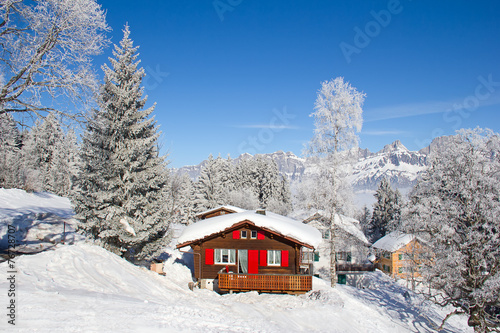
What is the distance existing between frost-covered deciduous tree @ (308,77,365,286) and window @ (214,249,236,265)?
7.46 m

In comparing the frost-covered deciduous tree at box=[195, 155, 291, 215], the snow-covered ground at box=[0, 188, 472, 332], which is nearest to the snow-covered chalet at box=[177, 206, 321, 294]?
the snow-covered ground at box=[0, 188, 472, 332]

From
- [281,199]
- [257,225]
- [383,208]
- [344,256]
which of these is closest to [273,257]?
[257,225]

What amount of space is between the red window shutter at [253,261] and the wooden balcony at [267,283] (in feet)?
7.92

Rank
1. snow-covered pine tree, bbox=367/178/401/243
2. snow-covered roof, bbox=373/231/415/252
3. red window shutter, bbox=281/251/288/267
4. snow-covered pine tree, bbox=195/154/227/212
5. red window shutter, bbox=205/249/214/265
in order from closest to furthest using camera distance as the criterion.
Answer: red window shutter, bbox=281/251/288/267, red window shutter, bbox=205/249/214/265, snow-covered roof, bbox=373/231/415/252, snow-covered pine tree, bbox=195/154/227/212, snow-covered pine tree, bbox=367/178/401/243

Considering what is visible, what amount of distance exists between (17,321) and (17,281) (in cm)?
359

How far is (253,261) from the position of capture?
77.9ft

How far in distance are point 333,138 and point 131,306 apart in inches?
702

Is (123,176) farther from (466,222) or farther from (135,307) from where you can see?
(466,222)

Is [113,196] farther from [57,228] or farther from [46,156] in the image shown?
[46,156]

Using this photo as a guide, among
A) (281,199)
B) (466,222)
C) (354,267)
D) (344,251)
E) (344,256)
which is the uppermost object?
(281,199)

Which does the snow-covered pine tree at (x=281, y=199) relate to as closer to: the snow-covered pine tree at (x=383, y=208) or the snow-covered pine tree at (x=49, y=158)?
the snow-covered pine tree at (x=383, y=208)

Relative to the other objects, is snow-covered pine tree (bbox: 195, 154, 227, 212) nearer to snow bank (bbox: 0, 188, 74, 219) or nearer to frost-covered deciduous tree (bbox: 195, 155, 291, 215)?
frost-covered deciduous tree (bbox: 195, 155, 291, 215)

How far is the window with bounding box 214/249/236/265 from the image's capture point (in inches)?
941

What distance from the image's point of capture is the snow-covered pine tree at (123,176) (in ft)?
63.3
